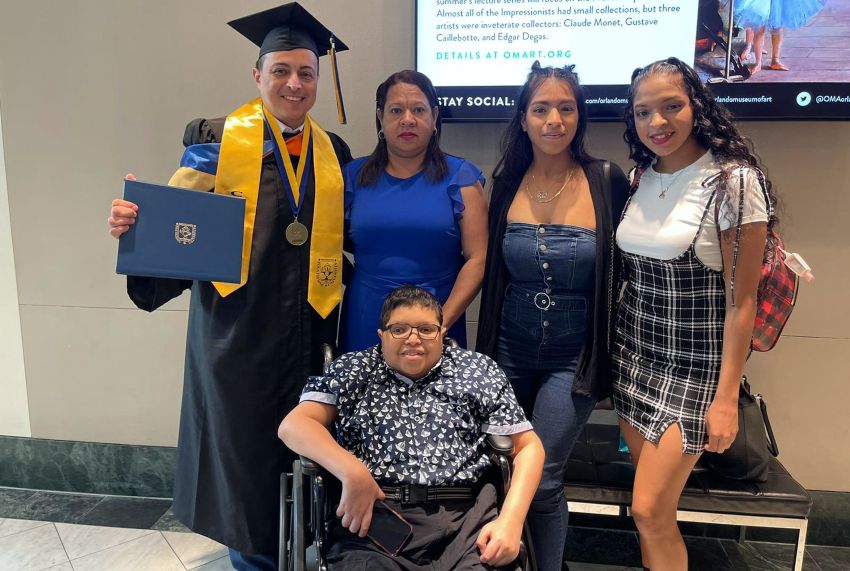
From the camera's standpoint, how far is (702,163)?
1.61m

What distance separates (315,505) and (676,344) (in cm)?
111

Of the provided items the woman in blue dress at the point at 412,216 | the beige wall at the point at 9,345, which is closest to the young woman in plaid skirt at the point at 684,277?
the woman in blue dress at the point at 412,216

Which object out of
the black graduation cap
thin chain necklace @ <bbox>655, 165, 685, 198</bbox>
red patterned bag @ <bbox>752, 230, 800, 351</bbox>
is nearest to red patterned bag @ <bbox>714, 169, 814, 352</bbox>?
red patterned bag @ <bbox>752, 230, 800, 351</bbox>

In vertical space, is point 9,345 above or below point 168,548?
above

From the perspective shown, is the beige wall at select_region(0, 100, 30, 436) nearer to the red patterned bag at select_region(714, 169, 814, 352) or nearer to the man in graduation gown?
the man in graduation gown

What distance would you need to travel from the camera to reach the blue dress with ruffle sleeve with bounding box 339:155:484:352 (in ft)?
6.11

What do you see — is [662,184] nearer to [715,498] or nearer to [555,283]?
[555,283]

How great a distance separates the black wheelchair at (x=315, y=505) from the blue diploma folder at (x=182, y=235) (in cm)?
47

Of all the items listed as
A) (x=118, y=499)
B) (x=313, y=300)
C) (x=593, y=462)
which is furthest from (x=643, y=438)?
(x=118, y=499)

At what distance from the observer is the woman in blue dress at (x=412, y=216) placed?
1861 mm

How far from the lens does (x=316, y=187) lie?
1869mm

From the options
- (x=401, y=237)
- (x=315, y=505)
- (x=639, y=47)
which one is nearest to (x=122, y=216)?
(x=401, y=237)

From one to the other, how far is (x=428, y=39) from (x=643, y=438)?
1.70 m

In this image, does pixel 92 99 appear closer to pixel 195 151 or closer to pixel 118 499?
pixel 195 151
